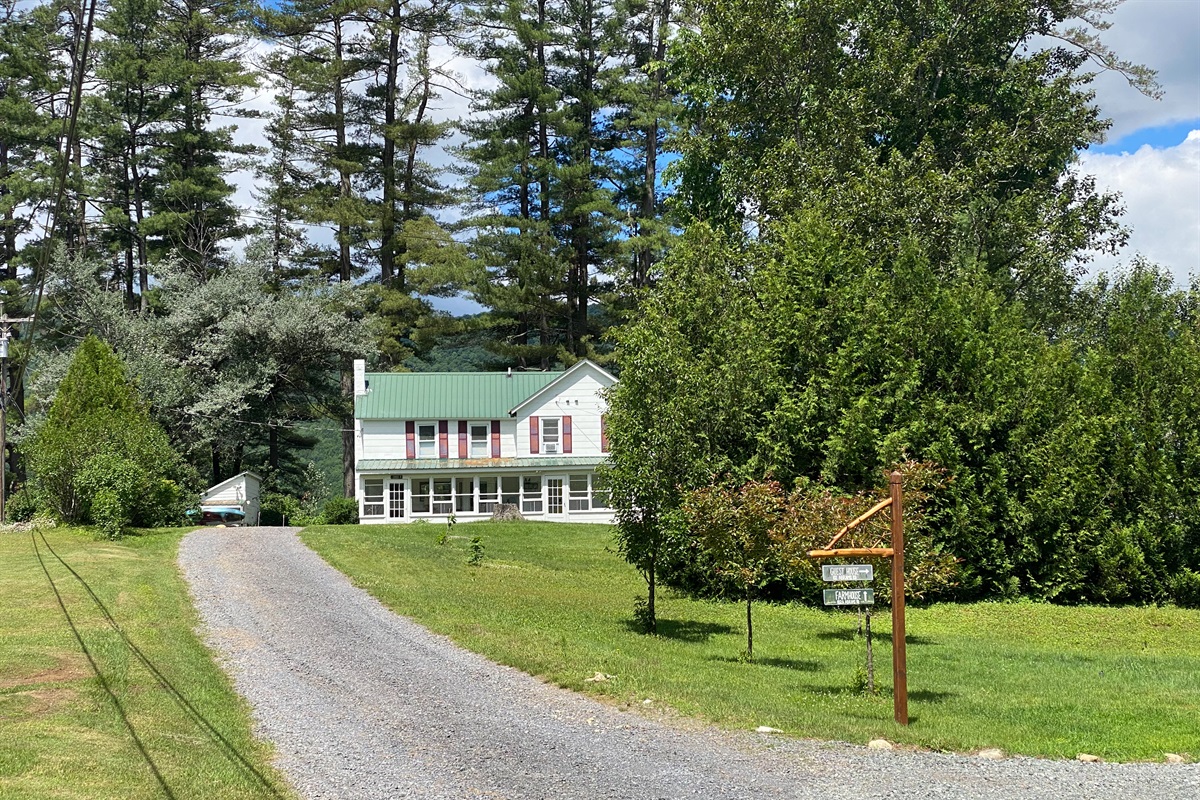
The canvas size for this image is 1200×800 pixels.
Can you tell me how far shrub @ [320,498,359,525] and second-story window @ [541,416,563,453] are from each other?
781 centimetres

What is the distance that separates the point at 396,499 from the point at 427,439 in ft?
8.75

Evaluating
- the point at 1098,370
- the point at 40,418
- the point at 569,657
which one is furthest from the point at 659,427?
the point at 40,418

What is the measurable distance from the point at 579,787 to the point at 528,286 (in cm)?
3813

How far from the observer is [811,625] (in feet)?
64.4

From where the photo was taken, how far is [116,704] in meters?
10.5

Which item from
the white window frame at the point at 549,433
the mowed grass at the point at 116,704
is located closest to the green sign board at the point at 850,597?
the mowed grass at the point at 116,704

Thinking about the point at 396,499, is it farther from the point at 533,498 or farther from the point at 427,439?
the point at 533,498

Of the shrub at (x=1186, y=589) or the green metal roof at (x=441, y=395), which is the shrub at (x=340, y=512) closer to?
the green metal roof at (x=441, y=395)

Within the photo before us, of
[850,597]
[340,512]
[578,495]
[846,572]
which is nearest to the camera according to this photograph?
[850,597]

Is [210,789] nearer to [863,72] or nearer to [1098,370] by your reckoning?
[1098,370]

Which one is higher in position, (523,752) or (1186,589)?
(523,752)

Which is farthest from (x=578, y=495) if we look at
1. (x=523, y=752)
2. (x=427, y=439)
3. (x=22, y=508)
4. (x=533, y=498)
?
(x=523, y=752)

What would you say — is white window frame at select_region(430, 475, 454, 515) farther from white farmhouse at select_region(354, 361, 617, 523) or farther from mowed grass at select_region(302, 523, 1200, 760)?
mowed grass at select_region(302, 523, 1200, 760)

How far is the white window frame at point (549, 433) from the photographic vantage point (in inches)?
1640
